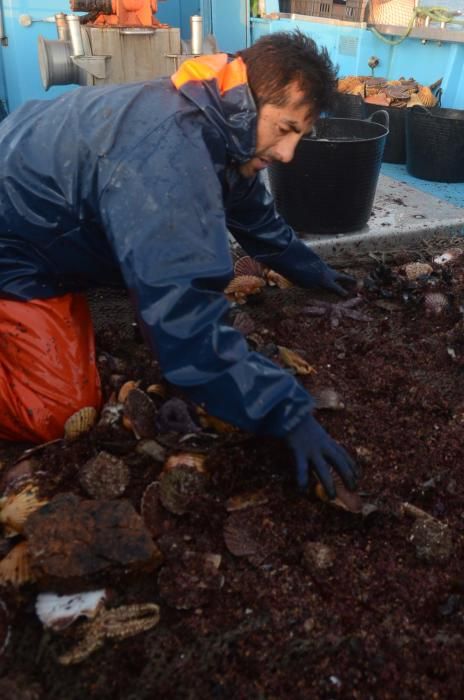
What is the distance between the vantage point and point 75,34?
4613mm

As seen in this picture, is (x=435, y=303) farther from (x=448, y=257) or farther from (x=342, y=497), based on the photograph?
(x=342, y=497)

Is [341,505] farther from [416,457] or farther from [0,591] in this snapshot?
[0,591]

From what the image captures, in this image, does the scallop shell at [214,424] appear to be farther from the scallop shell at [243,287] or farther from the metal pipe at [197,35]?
the metal pipe at [197,35]

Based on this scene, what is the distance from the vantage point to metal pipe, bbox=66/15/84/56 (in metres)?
4.58

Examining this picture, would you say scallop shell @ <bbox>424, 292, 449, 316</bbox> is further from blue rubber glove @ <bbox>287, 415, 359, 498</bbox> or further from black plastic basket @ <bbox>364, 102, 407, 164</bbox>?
black plastic basket @ <bbox>364, 102, 407, 164</bbox>

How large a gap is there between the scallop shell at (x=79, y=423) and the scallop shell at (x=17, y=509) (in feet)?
1.10

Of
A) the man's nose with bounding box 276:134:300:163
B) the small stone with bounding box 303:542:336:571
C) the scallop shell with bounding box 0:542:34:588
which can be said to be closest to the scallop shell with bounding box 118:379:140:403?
the scallop shell with bounding box 0:542:34:588

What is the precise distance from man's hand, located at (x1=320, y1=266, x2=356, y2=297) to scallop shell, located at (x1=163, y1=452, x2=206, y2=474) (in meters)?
1.43

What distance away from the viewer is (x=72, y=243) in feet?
7.01

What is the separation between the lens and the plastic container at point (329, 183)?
11.3 ft

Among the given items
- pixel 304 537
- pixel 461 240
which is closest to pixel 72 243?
pixel 304 537

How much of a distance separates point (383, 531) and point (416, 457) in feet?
1.29

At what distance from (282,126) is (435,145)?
11.5 ft

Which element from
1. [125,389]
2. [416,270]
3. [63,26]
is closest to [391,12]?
[63,26]
